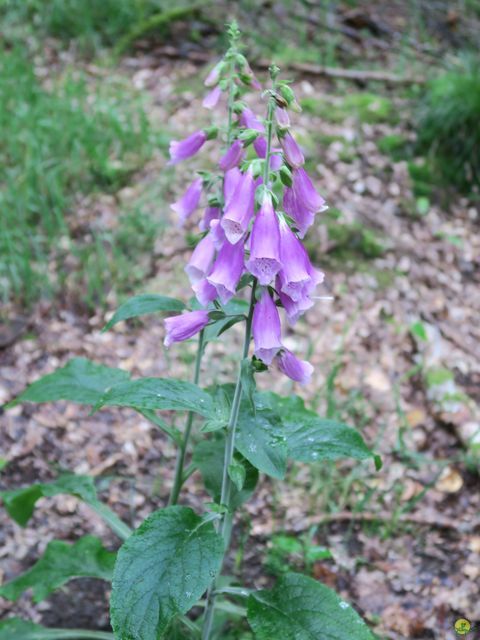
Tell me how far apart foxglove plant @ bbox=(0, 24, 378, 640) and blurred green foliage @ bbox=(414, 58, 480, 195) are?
338 cm

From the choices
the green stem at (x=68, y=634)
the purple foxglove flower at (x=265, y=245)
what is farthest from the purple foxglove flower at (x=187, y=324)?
the green stem at (x=68, y=634)

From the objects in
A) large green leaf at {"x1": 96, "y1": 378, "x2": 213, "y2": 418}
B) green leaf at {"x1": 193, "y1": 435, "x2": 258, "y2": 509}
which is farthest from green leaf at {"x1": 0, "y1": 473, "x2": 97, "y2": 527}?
large green leaf at {"x1": 96, "y1": 378, "x2": 213, "y2": 418}

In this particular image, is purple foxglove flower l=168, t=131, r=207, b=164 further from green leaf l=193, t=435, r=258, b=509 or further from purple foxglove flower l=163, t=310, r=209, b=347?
green leaf l=193, t=435, r=258, b=509

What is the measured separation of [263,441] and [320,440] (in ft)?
0.74

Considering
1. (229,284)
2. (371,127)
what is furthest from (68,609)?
(371,127)

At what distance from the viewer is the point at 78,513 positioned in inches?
118

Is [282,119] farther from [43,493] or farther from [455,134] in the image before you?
[455,134]

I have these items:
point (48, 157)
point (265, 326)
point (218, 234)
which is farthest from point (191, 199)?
point (48, 157)

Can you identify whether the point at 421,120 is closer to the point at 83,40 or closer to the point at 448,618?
the point at 83,40

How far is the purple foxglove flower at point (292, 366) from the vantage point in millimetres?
1742

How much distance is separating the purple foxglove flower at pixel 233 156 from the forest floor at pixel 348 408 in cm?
154

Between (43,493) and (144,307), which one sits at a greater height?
(144,307)

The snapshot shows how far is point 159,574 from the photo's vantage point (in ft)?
5.30

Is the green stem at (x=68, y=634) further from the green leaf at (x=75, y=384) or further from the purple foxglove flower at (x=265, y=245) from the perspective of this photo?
the purple foxglove flower at (x=265, y=245)
